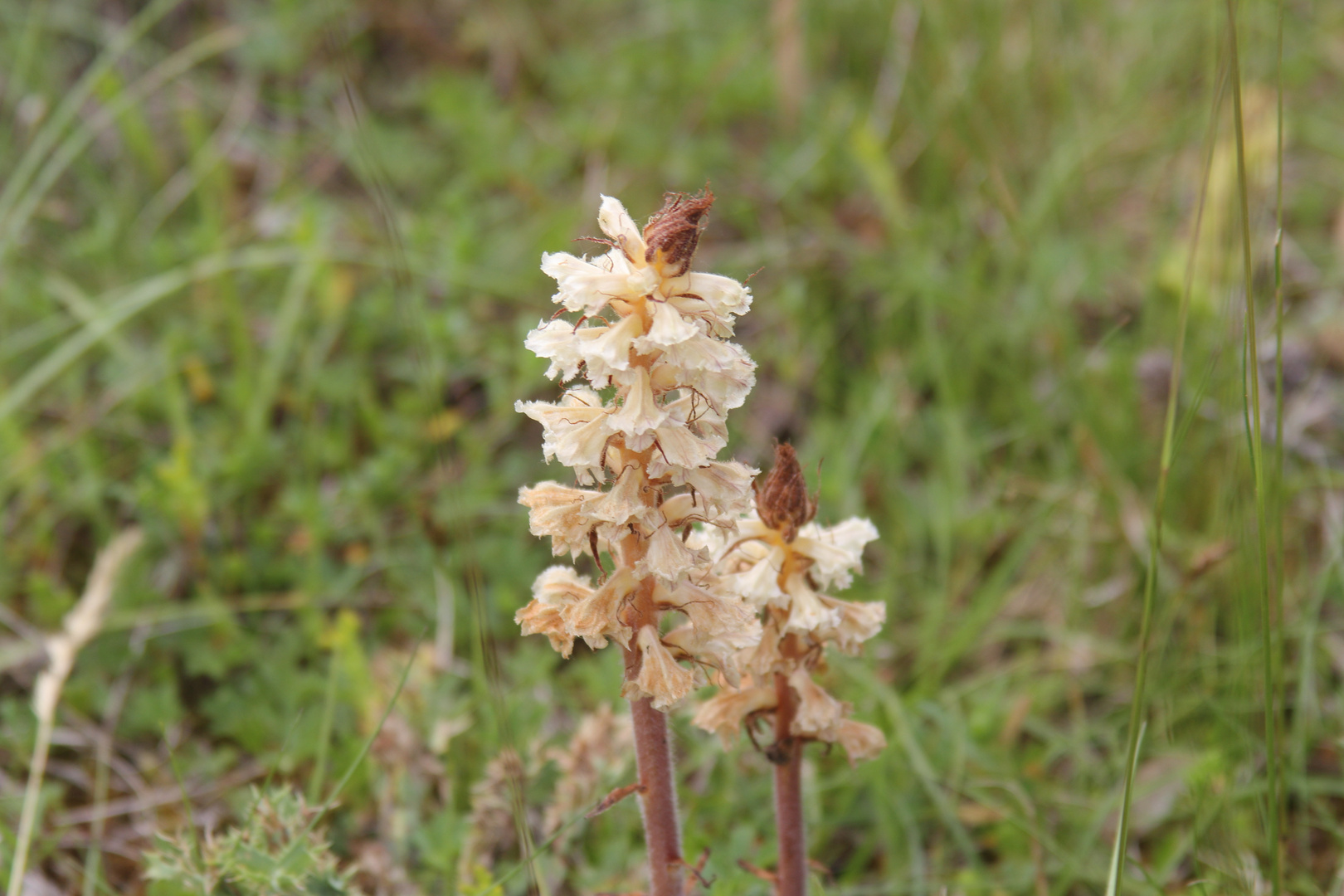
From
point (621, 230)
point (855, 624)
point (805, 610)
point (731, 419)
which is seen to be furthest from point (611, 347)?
point (731, 419)

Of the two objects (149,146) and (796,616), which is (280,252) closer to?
(149,146)

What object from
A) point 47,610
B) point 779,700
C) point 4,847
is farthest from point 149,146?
point 779,700

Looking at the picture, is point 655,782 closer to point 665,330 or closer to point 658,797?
point 658,797

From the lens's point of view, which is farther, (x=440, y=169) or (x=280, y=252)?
(x=440, y=169)

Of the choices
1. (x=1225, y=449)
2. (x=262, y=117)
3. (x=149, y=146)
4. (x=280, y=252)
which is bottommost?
(x=1225, y=449)

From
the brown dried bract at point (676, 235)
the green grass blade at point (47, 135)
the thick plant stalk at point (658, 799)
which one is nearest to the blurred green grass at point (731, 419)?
the green grass blade at point (47, 135)

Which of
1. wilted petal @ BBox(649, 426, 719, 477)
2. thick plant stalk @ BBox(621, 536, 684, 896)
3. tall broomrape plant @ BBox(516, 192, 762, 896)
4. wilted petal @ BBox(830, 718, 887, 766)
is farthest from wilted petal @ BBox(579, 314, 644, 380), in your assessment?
wilted petal @ BBox(830, 718, 887, 766)

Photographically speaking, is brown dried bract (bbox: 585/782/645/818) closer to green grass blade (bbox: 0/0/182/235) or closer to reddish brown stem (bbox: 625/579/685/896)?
reddish brown stem (bbox: 625/579/685/896)
